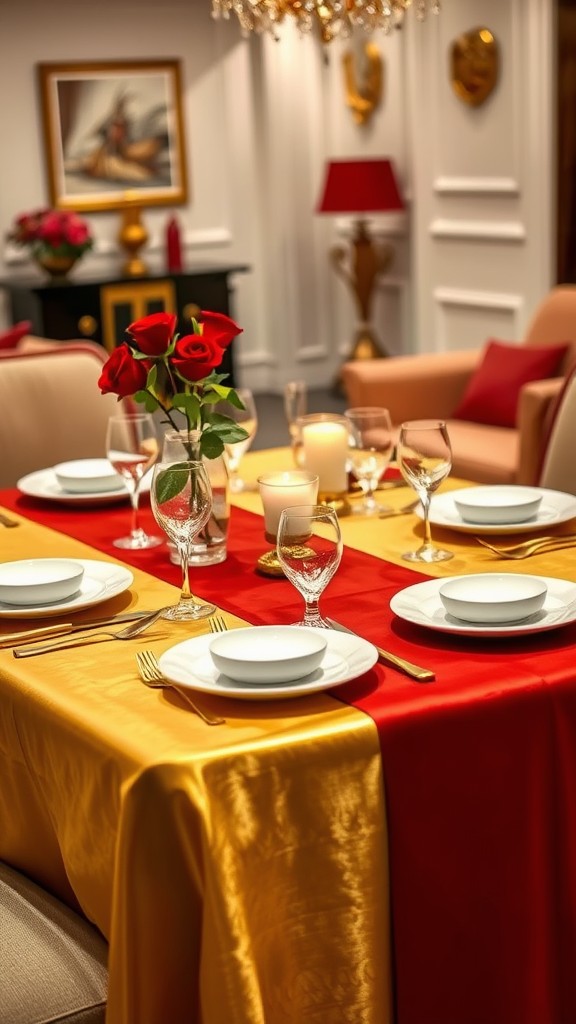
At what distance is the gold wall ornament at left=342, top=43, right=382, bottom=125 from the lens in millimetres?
6926

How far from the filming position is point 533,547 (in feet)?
6.58

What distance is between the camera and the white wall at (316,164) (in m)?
5.86

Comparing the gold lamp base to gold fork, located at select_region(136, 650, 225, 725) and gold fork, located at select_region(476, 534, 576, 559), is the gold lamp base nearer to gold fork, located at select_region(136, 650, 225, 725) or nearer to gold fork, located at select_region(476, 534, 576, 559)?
gold fork, located at select_region(476, 534, 576, 559)

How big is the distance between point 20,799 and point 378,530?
77cm

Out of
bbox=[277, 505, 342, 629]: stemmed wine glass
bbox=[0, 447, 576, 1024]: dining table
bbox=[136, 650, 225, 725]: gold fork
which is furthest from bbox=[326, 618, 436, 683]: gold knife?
bbox=[136, 650, 225, 725]: gold fork

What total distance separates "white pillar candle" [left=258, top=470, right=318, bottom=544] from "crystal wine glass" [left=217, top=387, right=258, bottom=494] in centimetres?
23

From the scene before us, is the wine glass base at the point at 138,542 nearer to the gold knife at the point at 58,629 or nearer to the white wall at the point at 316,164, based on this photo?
the gold knife at the point at 58,629

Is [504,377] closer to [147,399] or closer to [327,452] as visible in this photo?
[327,452]

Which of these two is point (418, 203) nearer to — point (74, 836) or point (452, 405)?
point (452, 405)

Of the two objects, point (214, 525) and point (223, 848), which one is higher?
point (214, 525)

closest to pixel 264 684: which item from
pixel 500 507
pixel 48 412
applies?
pixel 500 507

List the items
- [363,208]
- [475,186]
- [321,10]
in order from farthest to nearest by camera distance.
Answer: [363,208]
[475,186]
[321,10]

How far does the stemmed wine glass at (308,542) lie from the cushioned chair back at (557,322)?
2.85 metres

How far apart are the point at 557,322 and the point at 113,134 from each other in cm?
349
